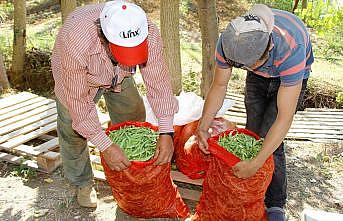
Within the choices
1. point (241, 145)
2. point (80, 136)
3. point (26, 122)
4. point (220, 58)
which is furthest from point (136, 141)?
point (26, 122)

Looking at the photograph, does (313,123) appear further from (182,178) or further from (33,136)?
(33,136)

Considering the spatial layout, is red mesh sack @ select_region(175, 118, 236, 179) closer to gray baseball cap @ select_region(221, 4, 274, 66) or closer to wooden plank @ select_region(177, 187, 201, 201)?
wooden plank @ select_region(177, 187, 201, 201)

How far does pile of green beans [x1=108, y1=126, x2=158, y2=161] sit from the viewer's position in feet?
9.06

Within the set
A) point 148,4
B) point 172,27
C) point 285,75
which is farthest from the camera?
point 148,4

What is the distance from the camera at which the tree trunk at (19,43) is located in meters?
6.03

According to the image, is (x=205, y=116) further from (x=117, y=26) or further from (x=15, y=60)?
(x=15, y=60)

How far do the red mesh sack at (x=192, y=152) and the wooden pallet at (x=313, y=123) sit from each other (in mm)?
1137

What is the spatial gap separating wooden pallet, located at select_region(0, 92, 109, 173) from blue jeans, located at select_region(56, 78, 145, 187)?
26.9 inches

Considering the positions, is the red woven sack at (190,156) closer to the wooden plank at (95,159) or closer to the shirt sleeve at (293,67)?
the wooden plank at (95,159)

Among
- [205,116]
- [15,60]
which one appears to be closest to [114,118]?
[205,116]

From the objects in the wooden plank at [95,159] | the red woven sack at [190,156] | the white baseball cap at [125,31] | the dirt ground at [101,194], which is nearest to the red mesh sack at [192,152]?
the red woven sack at [190,156]

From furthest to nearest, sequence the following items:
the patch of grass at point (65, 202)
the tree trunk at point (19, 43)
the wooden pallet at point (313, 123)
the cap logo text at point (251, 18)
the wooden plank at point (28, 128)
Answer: the tree trunk at point (19, 43) < the wooden pallet at point (313, 123) < the wooden plank at point (28, 128) < the patch of grass at point (65, 202) < the cap logo text at point (251, 18)

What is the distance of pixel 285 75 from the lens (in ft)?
7.41

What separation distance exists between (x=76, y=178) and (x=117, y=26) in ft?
4.84
